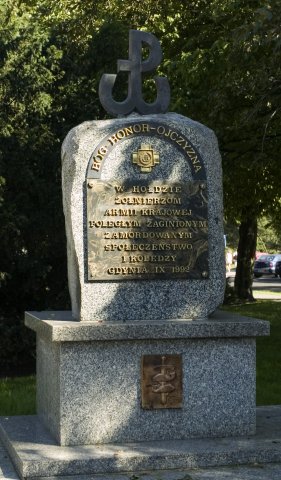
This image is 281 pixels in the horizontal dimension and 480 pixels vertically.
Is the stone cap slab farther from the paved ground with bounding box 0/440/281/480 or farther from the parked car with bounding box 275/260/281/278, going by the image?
the parked car with bounding box 275/260/281/278

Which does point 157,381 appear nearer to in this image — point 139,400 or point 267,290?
point 139,400

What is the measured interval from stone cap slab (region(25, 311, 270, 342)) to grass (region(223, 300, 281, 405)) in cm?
314

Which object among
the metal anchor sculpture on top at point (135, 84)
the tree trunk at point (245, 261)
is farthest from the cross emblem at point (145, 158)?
the tree trunk at point (245, 261)

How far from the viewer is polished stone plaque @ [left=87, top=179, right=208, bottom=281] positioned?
7.54 metres

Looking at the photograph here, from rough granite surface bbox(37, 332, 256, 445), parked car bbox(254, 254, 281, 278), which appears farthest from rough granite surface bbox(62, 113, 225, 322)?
parked car bbox(254, 254, 281, 278)

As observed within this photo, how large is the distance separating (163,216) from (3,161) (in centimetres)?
590

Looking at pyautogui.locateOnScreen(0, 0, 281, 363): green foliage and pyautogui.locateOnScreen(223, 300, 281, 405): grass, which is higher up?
pyautogui.locateOnScreen(0, 0, 281, 363): green foliage

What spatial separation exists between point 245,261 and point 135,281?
20.5 meters

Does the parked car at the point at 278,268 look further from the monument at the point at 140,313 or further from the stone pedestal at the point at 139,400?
the stone pedestal at the point at 139,400

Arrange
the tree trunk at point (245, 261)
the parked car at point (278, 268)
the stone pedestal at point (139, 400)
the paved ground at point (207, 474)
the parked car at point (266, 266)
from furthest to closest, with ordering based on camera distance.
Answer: the parked car at point (266, 266)
the parked car at point (278, 268)
the tree trunk at point (245, 261)
the stone pedestal at point (139, 400)
the paved ground at point (207, 474)

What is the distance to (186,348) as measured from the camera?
24.2 ft

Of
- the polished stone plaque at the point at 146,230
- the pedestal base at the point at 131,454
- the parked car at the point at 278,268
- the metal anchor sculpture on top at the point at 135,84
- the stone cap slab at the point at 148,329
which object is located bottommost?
the pedestal base at the point at 131,454

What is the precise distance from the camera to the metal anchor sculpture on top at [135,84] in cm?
802

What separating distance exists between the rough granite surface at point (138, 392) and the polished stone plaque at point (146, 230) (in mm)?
669
